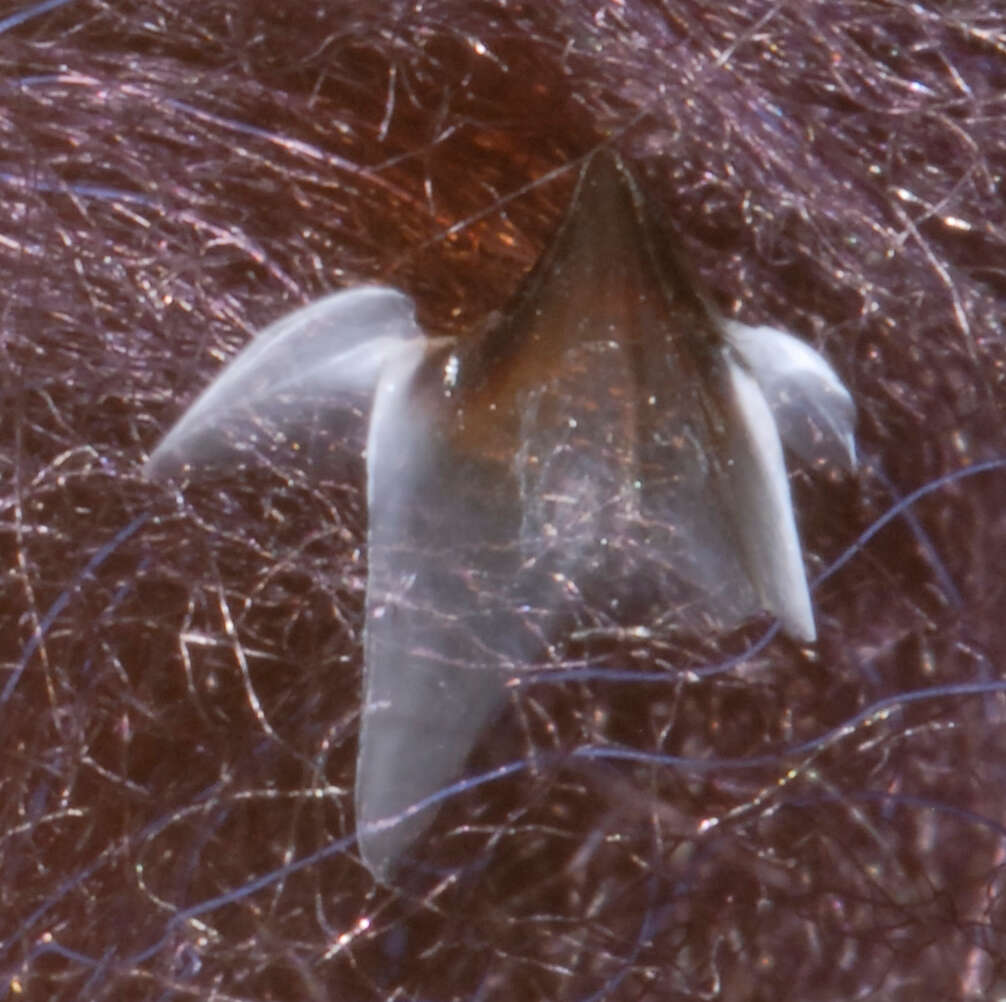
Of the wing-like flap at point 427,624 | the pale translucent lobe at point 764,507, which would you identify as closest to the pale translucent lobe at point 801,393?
the pale translucent lobe at point 764,507

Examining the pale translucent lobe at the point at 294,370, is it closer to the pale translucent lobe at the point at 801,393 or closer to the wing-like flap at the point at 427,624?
the wing-like flap at the point at 427,624

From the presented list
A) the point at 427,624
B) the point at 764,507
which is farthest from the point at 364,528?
the point at 764,507

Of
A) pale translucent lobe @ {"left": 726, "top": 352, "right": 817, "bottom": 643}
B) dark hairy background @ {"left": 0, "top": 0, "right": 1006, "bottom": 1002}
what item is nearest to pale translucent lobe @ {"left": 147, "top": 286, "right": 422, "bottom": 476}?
dark hairy background @ {"left": 0, "top": 0, "right": 1006, "bottom": 1002}

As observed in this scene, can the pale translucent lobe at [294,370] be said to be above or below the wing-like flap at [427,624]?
above

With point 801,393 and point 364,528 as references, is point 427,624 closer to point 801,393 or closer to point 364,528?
point 364,528

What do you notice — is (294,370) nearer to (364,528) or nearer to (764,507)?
(364,528)

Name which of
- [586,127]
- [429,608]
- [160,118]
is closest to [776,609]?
[429,608]

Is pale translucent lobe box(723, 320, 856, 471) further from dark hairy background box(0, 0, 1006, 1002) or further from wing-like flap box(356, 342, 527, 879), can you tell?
wing-like flap box(356, 342, 527, 879)
